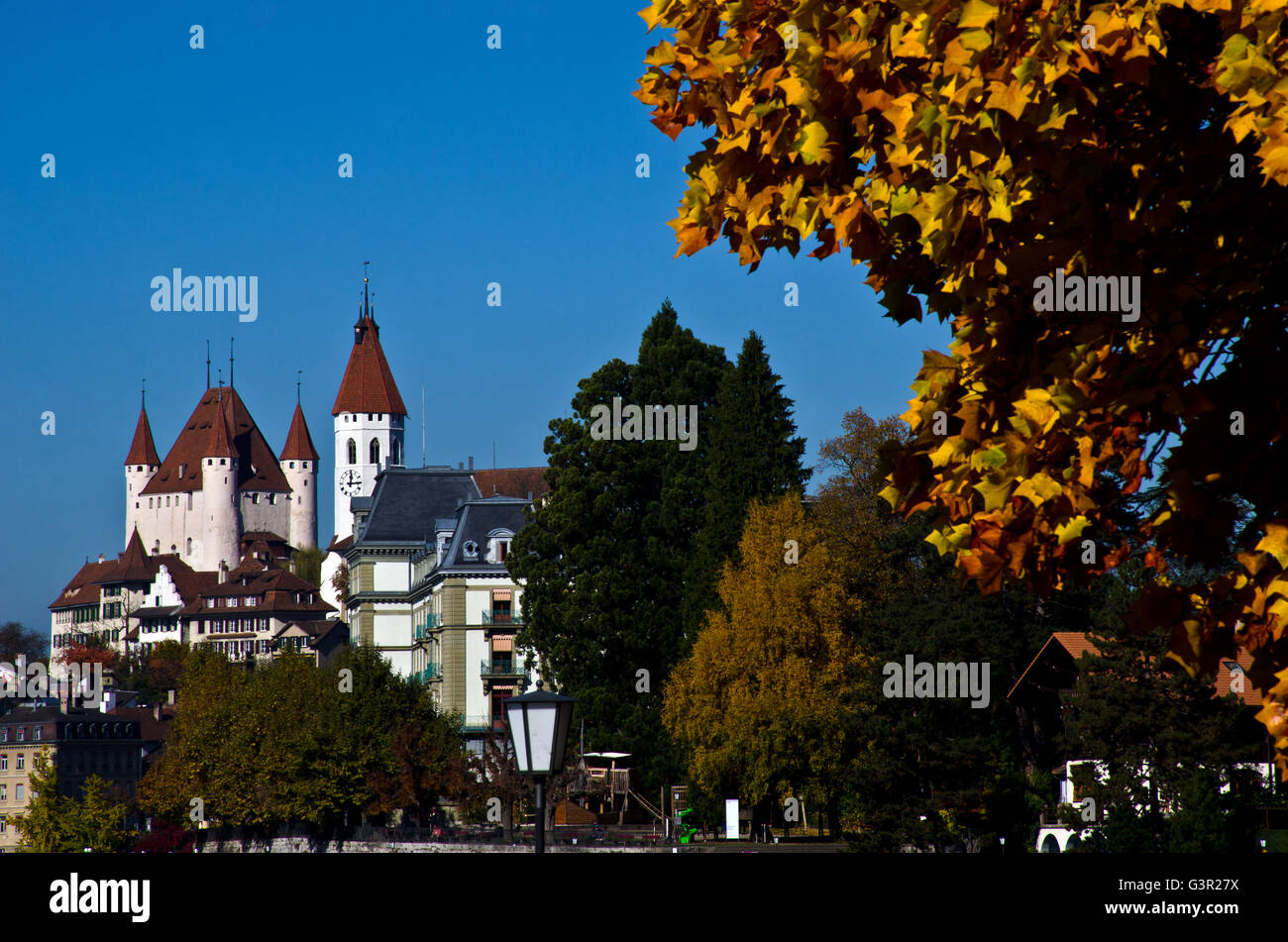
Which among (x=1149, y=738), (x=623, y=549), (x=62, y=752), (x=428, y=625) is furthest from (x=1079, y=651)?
(x=62, y=752)

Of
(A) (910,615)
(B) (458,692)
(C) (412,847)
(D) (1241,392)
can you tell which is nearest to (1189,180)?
(D) (1241,392)

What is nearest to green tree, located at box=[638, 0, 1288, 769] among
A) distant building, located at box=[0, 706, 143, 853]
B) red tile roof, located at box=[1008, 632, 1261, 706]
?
red tile roof, located at box=[1008, 632, 1261, 706]

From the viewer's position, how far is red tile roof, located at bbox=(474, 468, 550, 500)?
4432 inches

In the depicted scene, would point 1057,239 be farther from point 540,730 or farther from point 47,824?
point 47,824

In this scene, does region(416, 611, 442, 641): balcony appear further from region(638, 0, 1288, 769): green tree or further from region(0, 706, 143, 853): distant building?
region(638, 0, 1288, 769): green tree

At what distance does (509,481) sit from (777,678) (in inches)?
2774

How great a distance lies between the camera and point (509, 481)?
11506 centimetres

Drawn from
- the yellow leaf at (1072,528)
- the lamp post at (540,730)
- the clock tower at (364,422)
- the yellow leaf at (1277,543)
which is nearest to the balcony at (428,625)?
the lamp post at (540,730)

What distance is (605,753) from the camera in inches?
2151

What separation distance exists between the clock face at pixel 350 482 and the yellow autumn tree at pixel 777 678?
142m

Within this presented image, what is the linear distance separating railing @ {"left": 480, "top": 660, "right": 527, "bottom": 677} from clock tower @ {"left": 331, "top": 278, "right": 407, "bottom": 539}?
10584cm
